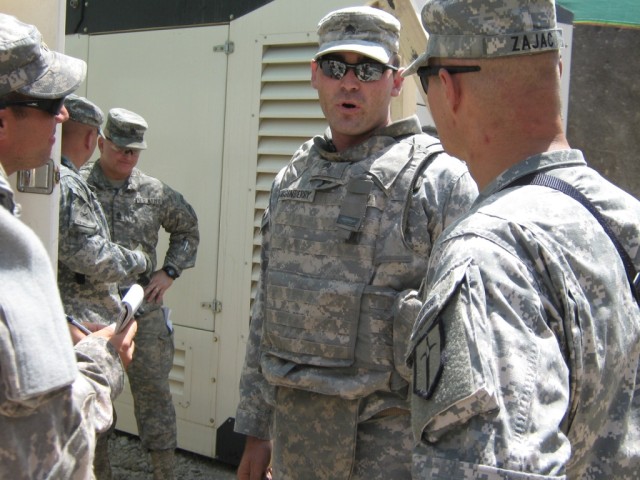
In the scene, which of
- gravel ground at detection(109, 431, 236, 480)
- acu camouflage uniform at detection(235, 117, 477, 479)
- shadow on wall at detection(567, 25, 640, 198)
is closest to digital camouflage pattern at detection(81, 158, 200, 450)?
gravel ground at detection(109, 431, 236, 480)

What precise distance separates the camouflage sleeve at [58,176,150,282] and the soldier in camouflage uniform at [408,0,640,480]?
2517 mm

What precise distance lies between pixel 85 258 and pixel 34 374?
2414 millimetres

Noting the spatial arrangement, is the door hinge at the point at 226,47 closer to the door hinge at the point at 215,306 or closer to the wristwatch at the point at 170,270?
the wristwatch at the point at 170,270

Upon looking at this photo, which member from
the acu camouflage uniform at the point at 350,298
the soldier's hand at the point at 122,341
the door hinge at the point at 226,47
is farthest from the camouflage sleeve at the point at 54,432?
the door hinge at the point at 226,47

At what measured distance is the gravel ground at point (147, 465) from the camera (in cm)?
449

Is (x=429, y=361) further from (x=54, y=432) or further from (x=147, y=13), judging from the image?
(x=147, y=13)

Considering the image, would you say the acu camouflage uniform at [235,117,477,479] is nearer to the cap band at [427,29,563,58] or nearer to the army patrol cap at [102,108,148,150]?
the cap band at [427,29,563,58]

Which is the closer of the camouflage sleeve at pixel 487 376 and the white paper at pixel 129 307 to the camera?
the camouflage sleeve at pixel 487 376

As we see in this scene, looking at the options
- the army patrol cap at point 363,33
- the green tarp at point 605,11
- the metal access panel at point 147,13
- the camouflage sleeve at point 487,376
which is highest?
the green tarp at point 605,11

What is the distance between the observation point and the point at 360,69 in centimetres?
252

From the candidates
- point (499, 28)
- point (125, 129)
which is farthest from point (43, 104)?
point (125, 129)

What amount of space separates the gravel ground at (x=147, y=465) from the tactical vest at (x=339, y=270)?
228 cm

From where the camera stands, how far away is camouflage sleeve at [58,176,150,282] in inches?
143

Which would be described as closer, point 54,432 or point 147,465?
point 54,432
